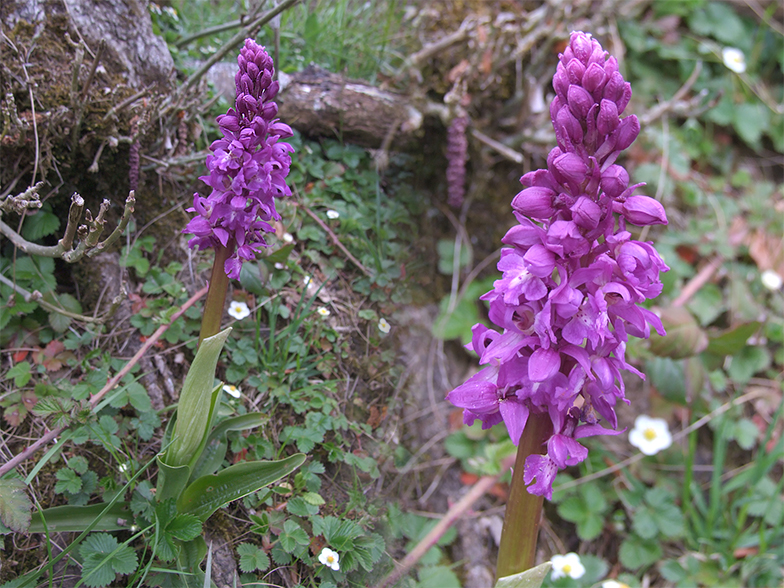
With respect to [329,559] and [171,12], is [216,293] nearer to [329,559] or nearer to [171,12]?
[329,559]

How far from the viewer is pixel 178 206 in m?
2.30

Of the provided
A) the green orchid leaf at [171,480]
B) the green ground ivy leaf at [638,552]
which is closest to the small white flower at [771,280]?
the green ground ivy leaf at [638,552]

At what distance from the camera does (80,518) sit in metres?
1.72

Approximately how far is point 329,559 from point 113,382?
2.98 feet

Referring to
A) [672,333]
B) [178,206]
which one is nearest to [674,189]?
[672,333]

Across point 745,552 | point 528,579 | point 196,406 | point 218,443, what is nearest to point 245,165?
point 196,406

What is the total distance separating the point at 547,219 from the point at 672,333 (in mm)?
1751

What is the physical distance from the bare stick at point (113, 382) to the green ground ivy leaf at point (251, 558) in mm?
662

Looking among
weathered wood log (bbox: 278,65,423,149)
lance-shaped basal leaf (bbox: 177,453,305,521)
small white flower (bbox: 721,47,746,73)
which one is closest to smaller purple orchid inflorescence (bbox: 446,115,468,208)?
weathered wood log (bbox: 278,65,423,149)

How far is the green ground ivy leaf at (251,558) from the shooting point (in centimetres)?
165

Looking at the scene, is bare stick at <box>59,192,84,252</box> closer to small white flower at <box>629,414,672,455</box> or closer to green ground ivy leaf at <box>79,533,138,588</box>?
green ground ivy leaf at <box>79,533,138,588</box>

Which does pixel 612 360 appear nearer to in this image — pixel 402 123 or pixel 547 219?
pixel 547 219

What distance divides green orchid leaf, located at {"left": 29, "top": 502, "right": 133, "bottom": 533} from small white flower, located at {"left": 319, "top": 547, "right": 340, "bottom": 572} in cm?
60

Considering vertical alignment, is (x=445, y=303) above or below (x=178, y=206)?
below
